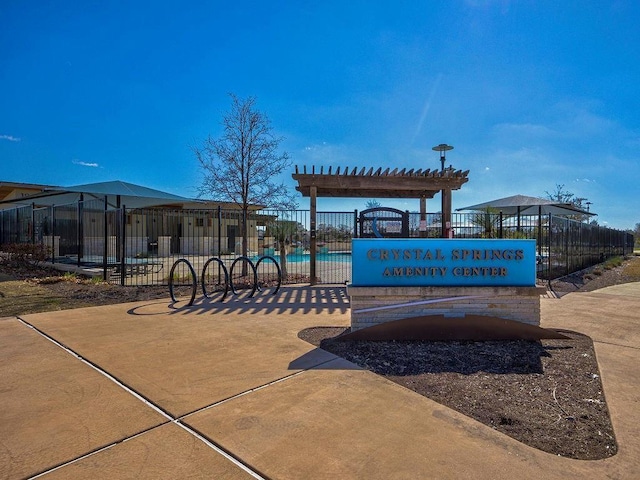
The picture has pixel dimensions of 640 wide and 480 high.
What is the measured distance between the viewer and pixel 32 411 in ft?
9.96

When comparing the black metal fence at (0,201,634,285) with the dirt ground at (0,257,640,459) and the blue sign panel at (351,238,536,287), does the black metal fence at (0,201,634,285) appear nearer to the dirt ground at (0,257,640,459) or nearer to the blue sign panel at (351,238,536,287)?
the blue sign panel at (351,238,536,287)

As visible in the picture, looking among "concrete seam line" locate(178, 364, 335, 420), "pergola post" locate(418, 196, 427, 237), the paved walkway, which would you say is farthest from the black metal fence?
"concrete seam line" locate(178, 364, 335, 420)

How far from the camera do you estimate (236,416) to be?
9.67 ft

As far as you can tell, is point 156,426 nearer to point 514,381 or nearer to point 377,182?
point 514,381

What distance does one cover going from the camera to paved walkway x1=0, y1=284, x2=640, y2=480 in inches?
92.1

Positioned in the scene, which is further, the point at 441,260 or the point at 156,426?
the point at 441,260

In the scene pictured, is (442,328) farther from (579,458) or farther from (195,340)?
(195,340)

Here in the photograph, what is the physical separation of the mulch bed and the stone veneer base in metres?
0.39

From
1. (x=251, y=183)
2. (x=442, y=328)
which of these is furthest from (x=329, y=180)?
(x=442, y=328)

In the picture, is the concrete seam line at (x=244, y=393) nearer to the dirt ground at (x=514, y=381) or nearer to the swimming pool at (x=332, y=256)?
the dirt ground at (x=514, y=381)

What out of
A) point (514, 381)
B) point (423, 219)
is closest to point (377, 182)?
point (423, 219)

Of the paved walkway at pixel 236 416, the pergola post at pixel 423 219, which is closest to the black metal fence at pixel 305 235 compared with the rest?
the pergola post at pixel 423 219

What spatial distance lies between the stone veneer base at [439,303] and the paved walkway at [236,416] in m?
0.95

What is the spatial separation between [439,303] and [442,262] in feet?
2.03
